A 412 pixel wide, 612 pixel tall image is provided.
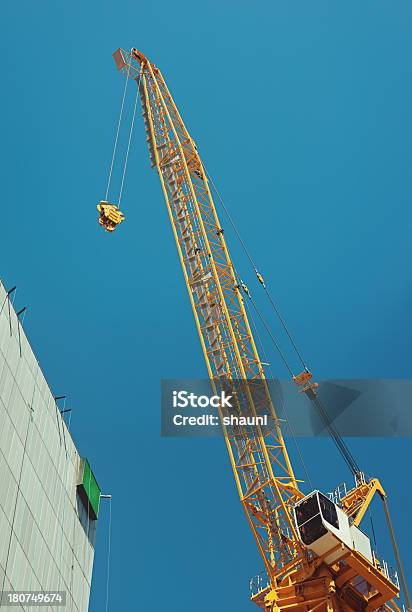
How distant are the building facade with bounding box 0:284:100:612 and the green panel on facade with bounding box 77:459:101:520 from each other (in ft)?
0.20

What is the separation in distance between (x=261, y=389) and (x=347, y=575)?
10898 mm

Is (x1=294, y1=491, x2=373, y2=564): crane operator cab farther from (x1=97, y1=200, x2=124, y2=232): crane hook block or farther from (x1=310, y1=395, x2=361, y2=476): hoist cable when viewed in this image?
(x1=97, y1=200, x2=124, y2=232): crane hook block

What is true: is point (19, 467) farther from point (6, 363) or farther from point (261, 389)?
point (261, 389)

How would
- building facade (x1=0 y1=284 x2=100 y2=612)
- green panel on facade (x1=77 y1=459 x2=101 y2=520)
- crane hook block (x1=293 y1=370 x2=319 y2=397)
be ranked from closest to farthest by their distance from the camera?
building facade (x1=0 y1=284 x2=100 y2=612) < green panel on facade (x1=77 y1=459 x2=101 y2=520) < crane hook block (x1=293 y1=370 x2=319 y2=397)

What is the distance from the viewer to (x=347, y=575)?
3522 centimetres

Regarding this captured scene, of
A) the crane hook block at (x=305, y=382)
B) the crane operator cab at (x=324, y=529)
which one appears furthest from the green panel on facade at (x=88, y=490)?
the crane operator cab at (x=324, y=529)

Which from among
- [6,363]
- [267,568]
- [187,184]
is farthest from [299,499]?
[187,184]

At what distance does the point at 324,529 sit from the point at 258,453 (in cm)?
671

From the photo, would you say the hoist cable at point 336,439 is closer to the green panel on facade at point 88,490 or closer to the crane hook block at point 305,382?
the crane hook block at point 305,382

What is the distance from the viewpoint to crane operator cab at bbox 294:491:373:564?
114ft

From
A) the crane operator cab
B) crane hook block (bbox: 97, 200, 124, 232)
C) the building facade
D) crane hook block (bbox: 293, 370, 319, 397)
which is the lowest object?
the crane operator cab

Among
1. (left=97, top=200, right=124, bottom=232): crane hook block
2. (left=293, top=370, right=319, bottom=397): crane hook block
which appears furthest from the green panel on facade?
(left=97, top=200, right=124, bottom=232): crane hook block

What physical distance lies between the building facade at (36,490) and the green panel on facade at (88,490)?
2.4 inches

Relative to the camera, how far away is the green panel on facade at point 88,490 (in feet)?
150
